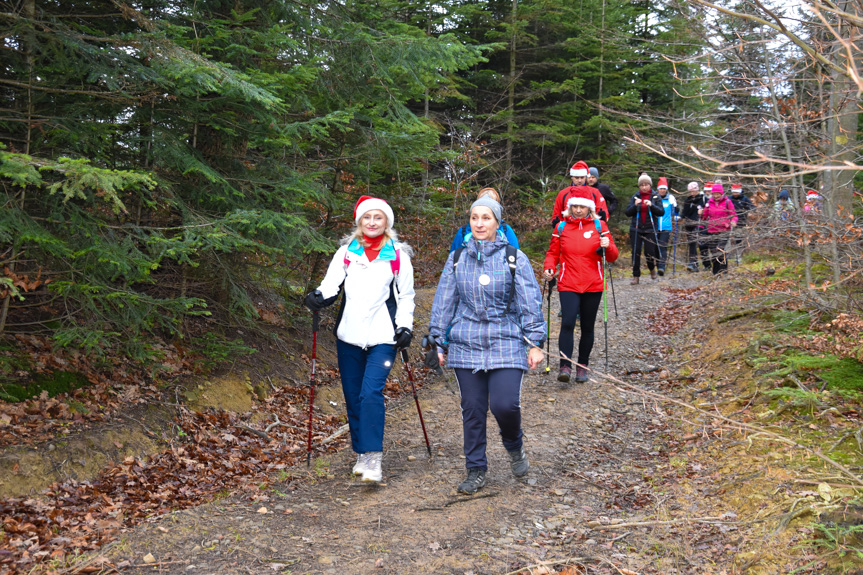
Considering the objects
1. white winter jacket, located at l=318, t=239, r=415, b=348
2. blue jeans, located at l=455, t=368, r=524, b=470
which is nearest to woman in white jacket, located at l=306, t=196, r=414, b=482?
white winter jacket, located at l=318, t=239, r=415, b=348

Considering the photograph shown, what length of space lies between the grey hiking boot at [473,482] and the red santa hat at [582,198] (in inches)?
160

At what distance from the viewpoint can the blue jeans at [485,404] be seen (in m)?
5.42

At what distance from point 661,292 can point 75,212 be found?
13.2m

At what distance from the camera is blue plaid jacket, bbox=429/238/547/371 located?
18.0 ft

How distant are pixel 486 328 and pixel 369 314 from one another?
41.7 inches

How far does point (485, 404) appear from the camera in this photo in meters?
5.58

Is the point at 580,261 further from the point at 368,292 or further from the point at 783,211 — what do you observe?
the point at 368,292

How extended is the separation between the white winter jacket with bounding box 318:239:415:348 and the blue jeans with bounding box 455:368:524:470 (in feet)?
2.47

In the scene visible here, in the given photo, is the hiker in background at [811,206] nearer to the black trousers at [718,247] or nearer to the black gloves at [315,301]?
the black trousers at [718,247]

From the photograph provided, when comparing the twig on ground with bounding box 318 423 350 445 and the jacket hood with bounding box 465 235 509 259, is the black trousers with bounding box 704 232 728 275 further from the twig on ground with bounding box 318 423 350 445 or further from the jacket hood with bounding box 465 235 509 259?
the twig on ground with bounding box 318 423 350 445

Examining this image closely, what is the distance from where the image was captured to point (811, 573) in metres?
4.00

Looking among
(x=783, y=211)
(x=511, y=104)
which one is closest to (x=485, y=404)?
(x=783, y=211)

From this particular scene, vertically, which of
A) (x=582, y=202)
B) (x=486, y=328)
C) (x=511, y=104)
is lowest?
(x=486, y=328)

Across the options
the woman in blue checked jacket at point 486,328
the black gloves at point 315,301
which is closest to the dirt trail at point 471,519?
the woman in blue checked jacket at point 486,328
